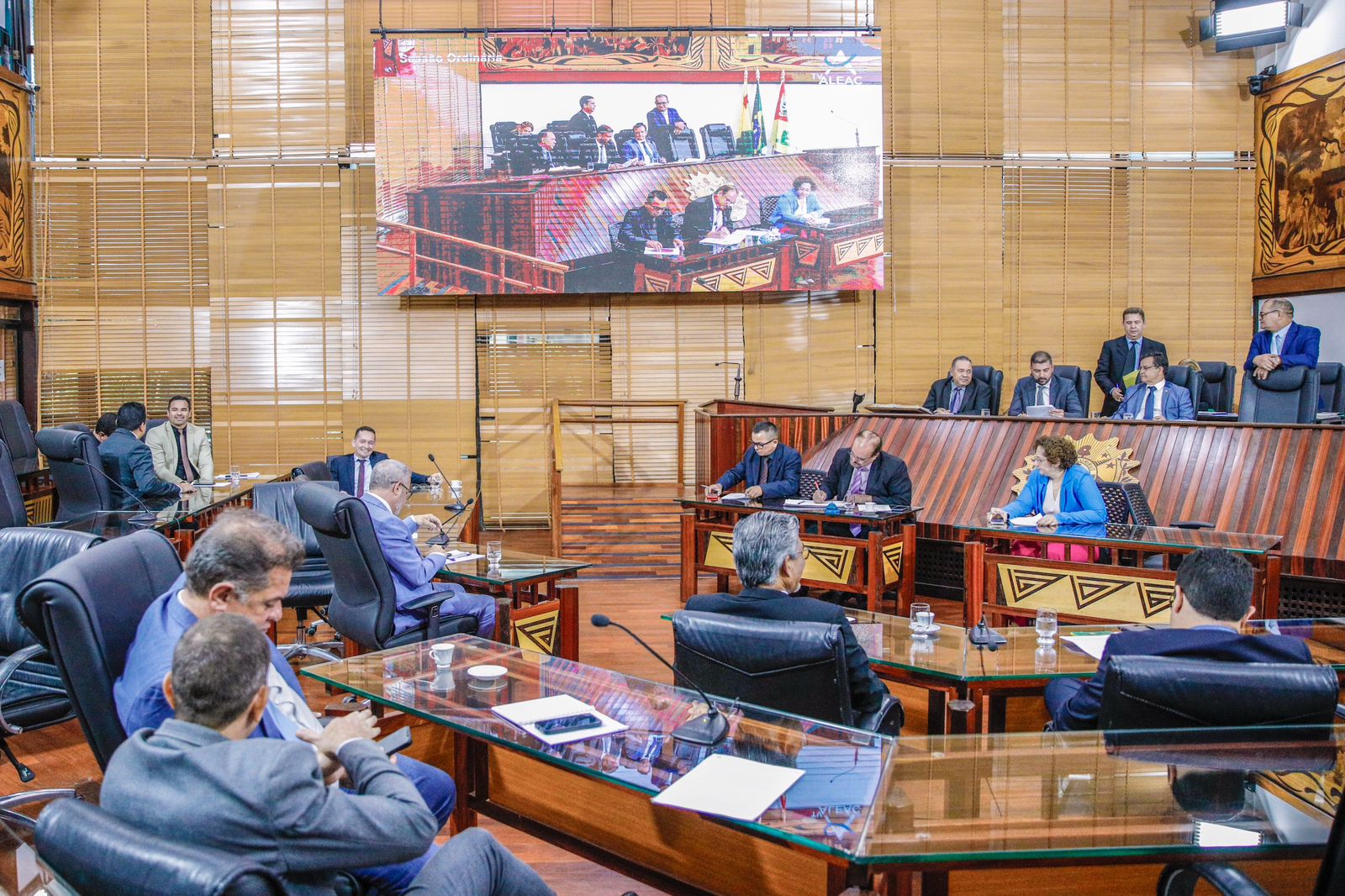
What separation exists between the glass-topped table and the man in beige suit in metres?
5.37

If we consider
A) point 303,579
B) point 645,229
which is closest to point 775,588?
point 303,579

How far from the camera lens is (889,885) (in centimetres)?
182

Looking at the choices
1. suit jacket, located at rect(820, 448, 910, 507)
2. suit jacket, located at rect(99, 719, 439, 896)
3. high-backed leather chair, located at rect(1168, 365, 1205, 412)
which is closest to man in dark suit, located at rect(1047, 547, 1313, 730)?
suit jacket, located at rect(99, 719, 439, 896)

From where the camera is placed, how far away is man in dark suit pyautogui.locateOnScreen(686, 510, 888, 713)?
2.47 meters

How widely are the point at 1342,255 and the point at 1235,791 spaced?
8.25 metres

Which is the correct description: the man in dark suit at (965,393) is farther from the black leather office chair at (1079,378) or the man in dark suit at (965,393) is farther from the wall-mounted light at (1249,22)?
the wall-mounted light at (1249,22)

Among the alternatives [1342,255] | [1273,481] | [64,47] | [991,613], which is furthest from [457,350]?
[1342,255]

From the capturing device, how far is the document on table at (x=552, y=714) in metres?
2.18

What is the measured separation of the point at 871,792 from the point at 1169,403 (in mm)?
5912

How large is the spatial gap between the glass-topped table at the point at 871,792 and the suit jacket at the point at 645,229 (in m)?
6.85

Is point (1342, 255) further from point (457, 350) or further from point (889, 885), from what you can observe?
point (889, 885)

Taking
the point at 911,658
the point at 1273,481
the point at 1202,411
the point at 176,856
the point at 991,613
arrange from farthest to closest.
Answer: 1. the point at 1202,411
2. the point at 1273,481
3. the point at 991,613
4. the point at 911,658
5. the point at 176,856

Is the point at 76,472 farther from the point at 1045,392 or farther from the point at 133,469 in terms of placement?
the point at 1045,392

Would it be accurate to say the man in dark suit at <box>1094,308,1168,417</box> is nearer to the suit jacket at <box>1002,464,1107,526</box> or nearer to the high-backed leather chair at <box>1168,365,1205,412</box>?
the high-backed leather chair at <box>1168,365,1205,412</box>
